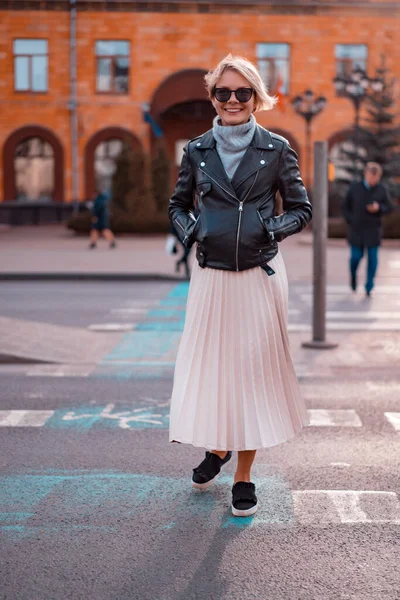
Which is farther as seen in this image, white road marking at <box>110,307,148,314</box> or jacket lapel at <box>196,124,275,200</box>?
white road marking at <box>110,307,148,314</box>

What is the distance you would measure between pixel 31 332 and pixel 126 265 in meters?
9.74

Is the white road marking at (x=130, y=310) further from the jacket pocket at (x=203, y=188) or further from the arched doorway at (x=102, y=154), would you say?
the arched doorway at (x=102, y=154)

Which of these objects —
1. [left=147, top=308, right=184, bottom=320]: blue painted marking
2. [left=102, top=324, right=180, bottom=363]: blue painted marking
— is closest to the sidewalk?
[left=147, top=308, right=184, bottom=320]: blue painted marking

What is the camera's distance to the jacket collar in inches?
187

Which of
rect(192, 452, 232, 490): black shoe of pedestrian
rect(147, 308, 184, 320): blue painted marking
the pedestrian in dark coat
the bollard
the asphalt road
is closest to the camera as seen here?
the asphalt road

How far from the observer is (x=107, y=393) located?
7.56 meters

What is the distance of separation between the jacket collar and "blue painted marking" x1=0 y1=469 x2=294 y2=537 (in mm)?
1708

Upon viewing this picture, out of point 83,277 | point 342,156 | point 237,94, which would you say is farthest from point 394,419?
point 342,156

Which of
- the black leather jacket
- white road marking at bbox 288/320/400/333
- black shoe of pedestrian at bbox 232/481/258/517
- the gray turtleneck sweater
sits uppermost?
the gray turtleneck sweater

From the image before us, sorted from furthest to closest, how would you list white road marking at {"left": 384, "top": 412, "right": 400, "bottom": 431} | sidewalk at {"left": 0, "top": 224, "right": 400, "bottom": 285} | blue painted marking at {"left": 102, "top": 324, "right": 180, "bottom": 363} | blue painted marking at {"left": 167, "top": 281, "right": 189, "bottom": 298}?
sidewalk at {"left": 0, "top": 224, "right": 400, "bottom": 285} → blue painted marking at {"left": 167, "top": 281, "right": 189, "bottom": 298} → blue painted marking at {"left": 102, "top": 324, "right": 180, "bottom": 363} → white road marking at {"left": 384, "top": 412, "right": 400, "bottom": 431}

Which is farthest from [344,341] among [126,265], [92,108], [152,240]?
[92,108]

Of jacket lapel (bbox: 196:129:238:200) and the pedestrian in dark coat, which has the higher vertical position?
jacket lapel (bbox: 196:129:238:200)

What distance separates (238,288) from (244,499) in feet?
3.24

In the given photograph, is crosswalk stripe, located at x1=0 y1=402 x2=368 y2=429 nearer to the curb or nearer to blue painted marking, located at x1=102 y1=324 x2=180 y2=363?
blue painted marking, located at x1=102 y1=324 x2=180 y2=363
